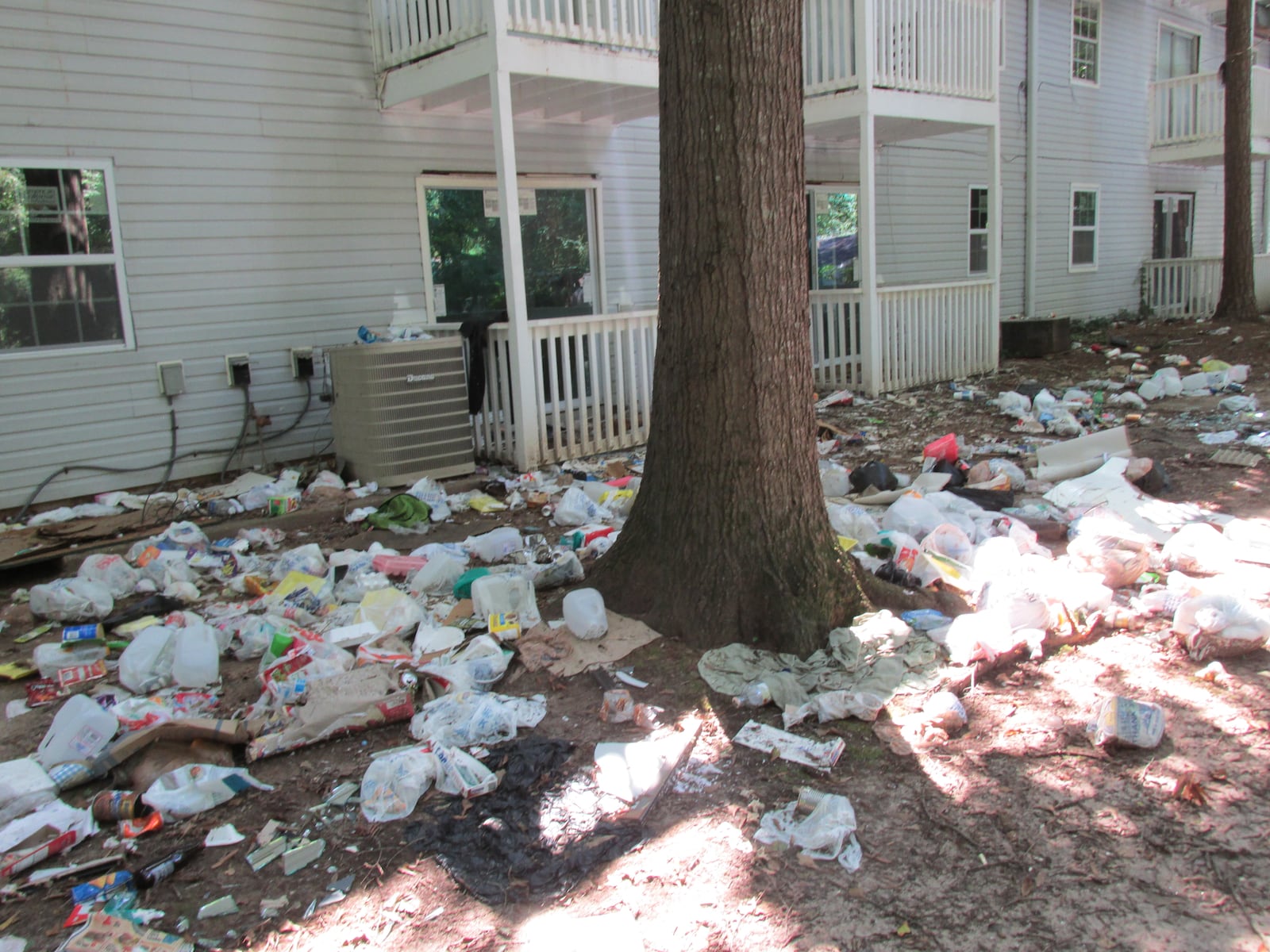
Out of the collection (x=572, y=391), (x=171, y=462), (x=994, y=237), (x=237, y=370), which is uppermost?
(x=994, y=237)

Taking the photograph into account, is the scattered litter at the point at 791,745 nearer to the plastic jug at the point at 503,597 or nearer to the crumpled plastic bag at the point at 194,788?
the plastic jug at the point at 503,597

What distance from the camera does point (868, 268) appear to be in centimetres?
1084

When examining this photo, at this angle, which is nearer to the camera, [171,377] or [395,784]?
[395,784]

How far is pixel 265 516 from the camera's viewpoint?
22.5 feet

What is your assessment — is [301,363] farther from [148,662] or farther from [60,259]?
[148,662]

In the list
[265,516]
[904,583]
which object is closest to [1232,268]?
[904,583]

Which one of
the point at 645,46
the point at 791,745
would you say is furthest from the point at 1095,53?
the point at 791,745

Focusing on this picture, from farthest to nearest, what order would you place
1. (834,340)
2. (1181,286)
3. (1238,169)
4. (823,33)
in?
(1181,286)
(1238,169)
(834,340)
(823,33)

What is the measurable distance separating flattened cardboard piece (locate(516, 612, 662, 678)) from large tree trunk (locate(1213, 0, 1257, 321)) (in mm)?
15609

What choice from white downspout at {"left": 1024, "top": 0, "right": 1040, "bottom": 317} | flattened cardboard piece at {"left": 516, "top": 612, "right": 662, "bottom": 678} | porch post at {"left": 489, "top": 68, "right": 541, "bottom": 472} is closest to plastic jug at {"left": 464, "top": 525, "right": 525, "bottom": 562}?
flattened cardboard piece at {"left": 516, "top": 612, "right": 662, "bottom": 678}

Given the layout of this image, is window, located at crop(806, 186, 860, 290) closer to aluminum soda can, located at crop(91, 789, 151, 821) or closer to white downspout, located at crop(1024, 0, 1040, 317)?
white downspout, located at crop(1024, 0, 1040, 317)

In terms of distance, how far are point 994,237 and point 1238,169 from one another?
241 inches

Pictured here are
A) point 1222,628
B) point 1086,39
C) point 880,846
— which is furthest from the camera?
point 1086,39

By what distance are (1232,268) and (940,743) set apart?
15911 mm
